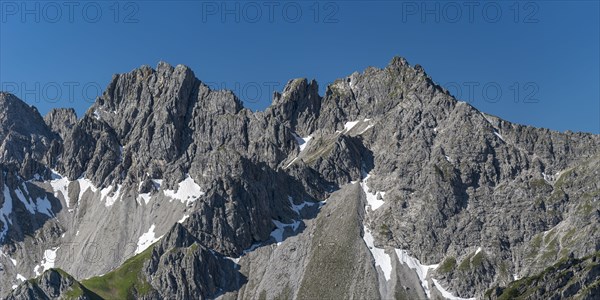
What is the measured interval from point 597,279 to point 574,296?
7479mm

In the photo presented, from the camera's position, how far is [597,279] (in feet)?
655

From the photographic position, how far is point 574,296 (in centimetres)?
19775
